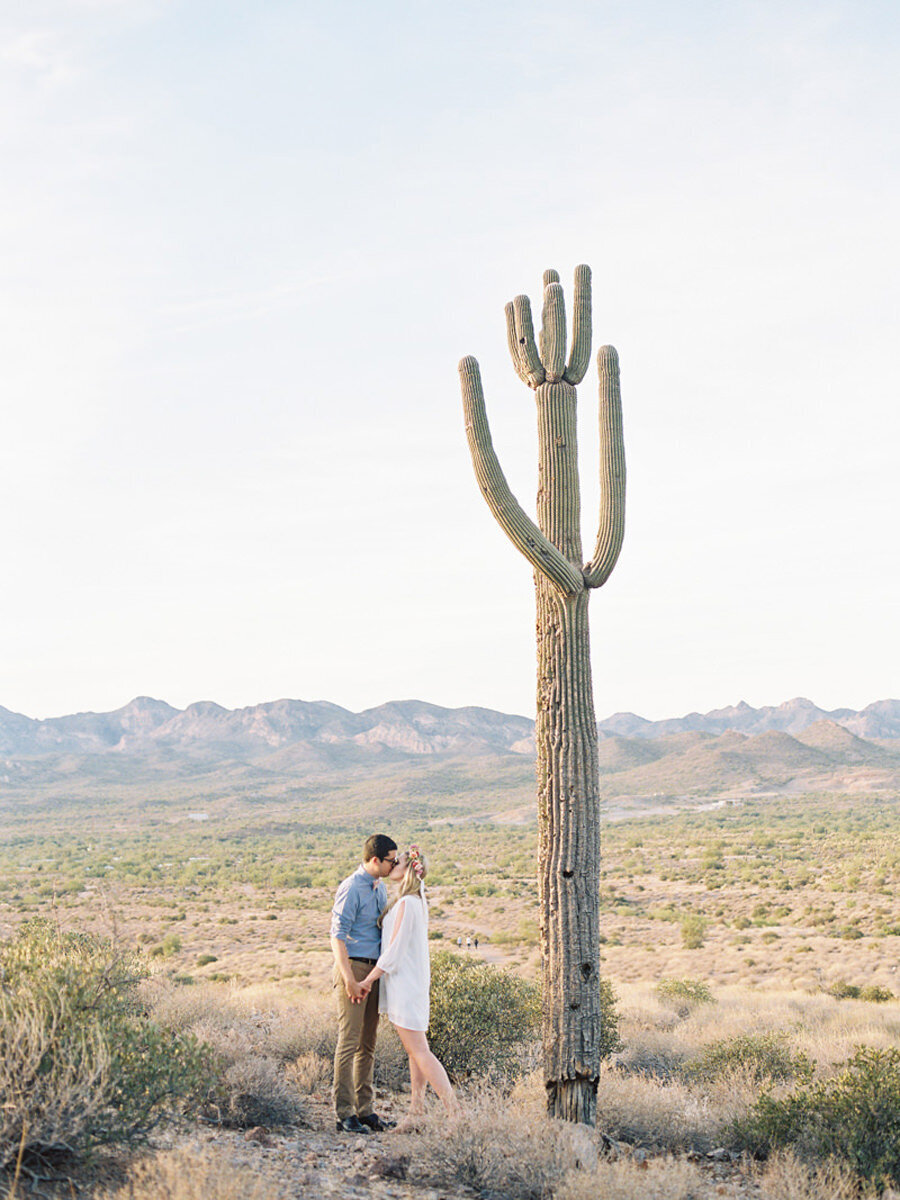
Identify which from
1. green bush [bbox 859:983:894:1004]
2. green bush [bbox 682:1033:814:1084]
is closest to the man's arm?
green bush [bbox 682:1033:814:1084]

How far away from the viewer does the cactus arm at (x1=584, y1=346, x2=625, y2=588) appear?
6.90 m

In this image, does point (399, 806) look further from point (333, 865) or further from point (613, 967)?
point (613, 967)

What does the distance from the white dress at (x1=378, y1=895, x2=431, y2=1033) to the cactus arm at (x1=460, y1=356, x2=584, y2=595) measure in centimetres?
252

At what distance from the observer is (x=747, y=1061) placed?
7895mm

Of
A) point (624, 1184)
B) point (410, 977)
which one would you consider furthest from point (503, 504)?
point (624, 1184)

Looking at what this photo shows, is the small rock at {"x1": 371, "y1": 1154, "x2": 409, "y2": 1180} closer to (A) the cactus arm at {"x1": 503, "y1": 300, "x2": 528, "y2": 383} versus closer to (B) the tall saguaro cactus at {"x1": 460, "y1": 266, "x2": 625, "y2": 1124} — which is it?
(B) the tall saguaro cactus at {"x1": 460, "y1": 266, "x2": 625, "y2": 1124}

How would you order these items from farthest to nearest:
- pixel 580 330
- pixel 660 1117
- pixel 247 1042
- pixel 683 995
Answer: pixel 683 995
pixel 580 330
pixel 247 1042
pixel 660 1117

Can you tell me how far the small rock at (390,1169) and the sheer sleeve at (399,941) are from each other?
1127 mm

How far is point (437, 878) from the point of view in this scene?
152ft

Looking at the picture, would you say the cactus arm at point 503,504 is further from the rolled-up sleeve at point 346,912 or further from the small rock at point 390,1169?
the small rock at point 390,1169

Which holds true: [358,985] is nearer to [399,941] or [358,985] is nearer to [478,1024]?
[399,941]

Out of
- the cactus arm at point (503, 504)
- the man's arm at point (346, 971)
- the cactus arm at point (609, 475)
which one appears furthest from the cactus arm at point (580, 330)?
the man's arm at point (346, 971)

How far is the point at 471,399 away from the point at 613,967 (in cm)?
1928

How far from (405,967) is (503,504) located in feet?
11.0
